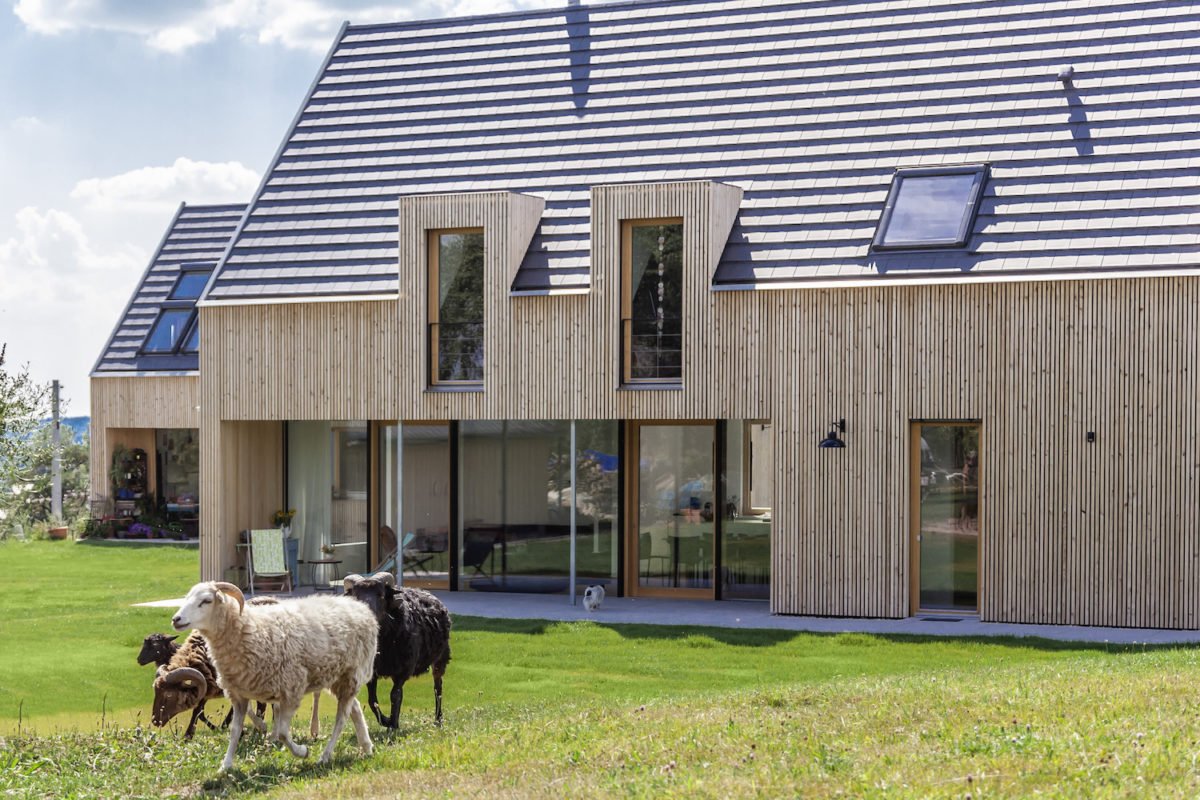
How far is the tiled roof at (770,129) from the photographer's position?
16.7 metres

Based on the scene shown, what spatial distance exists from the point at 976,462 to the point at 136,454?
2000 cm

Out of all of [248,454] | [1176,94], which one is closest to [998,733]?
[1176,94]

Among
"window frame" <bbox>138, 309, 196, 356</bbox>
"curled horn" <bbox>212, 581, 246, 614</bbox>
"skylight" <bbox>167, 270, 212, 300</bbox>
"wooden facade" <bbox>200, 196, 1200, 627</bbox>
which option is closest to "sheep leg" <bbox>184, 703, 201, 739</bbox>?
"curled horn" <bbox>212, 581, 246, 614</bbox>

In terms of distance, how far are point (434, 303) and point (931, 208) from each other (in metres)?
6.20

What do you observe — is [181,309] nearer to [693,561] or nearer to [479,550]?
[479,550]

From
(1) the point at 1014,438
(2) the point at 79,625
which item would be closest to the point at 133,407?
(2) the point at 79,625

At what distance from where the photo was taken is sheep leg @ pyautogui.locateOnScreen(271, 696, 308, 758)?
8820mm

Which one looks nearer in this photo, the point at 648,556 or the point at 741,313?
the point at 741,313

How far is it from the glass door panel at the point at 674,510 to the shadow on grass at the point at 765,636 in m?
2.77

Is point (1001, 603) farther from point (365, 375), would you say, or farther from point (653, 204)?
point (365, 375)

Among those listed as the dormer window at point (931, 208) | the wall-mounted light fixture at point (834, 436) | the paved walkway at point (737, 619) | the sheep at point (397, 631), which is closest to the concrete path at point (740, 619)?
the paved walkway at point (737, 619)

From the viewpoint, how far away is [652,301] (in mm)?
17734

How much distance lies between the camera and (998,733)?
306 inches

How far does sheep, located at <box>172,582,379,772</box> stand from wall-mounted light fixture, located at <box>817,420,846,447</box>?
27.4 ft
